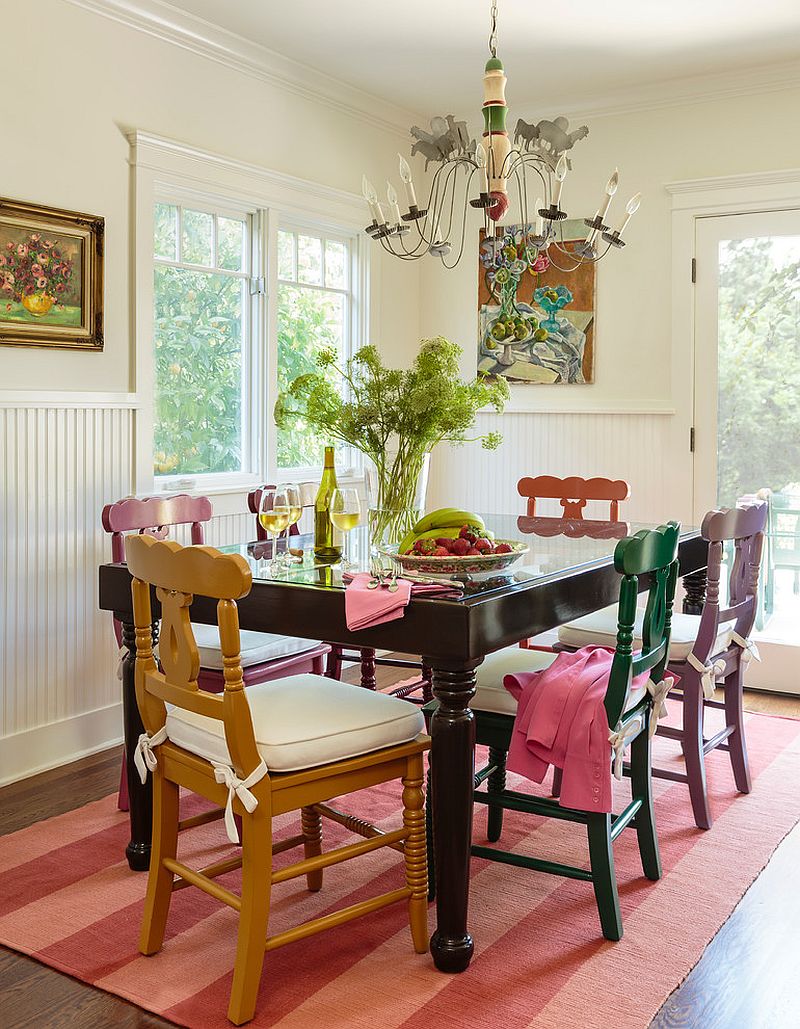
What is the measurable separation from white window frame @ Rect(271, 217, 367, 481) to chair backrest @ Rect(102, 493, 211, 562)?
3.82 ft

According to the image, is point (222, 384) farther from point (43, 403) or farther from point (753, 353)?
point (753, 353)

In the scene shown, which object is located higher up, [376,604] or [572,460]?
[572,460]

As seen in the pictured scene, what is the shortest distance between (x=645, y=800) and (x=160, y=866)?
1.20 meters

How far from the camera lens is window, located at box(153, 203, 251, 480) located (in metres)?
4.04

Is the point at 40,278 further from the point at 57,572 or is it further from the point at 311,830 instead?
the point at 311,830

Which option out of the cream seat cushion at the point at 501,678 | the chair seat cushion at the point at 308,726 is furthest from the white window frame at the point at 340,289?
the chair seat cushion at the point at 308,726

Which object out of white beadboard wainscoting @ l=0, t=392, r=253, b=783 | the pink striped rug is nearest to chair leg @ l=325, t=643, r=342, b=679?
the pink striped rug

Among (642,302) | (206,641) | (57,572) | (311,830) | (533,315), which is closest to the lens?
(311,830)

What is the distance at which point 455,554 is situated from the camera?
2.49 meters

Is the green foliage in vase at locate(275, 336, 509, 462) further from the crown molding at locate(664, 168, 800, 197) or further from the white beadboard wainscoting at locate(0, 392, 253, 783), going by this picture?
the crown molding at locate(664, 168, 800, 197)

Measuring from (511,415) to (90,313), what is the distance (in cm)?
230

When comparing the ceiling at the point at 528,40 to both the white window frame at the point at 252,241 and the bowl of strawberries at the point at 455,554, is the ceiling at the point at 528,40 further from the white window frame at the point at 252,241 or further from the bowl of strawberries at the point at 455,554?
the bowl of strawberries at the point at 455,554

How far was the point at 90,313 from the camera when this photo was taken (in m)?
3.64

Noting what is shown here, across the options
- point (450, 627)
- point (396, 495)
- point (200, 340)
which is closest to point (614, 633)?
point (396, 495)
